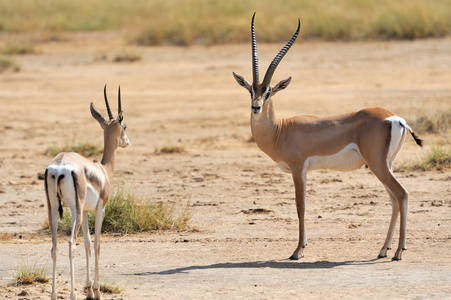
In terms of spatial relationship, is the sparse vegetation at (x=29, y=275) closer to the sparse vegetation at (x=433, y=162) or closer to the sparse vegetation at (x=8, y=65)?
the sparse vegetation at (x=433, y=162)

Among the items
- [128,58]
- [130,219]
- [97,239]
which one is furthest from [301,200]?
[128,58]

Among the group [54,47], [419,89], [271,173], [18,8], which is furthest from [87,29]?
[271,173]

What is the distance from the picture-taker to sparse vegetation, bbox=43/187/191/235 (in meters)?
9.76

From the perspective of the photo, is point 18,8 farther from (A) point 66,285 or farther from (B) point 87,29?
(A) point 66,285

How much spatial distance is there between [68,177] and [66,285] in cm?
161

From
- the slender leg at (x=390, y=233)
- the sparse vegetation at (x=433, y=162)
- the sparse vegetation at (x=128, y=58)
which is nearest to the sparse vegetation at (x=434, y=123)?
the sparse vegetation at (x=433, y=162)

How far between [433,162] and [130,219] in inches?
207

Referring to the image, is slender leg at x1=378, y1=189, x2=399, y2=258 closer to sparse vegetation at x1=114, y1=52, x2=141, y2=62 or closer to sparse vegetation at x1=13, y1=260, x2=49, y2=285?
sparse vegetation at x1=13, y1=260, x2=49, y2=285

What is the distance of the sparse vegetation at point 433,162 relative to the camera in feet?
41.3

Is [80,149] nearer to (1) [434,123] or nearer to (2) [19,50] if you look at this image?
(1) [434,123]

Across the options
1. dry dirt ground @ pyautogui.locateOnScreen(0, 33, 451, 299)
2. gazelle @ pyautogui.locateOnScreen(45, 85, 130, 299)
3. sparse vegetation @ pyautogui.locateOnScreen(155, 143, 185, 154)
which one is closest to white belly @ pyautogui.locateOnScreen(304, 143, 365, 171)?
dry dirt ground @ pyautogui.locateOnScreen(0, 33, 451, 299)

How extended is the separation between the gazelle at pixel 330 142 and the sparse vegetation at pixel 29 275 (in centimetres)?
257

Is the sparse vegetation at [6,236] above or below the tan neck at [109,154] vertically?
below

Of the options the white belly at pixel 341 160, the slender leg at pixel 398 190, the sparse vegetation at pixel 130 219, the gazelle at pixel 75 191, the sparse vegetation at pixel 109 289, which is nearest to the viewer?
the gazelle at pixel 75 191
